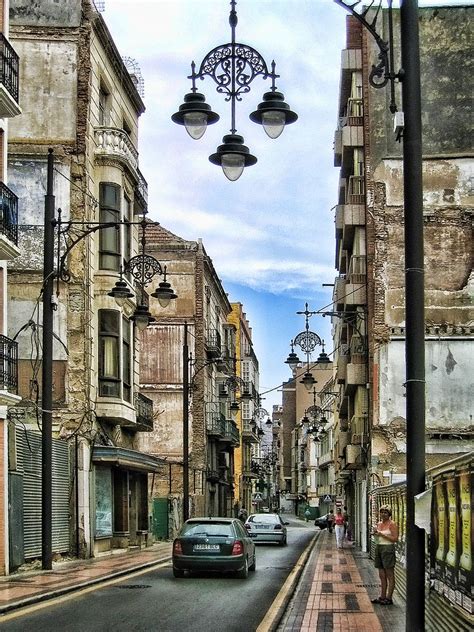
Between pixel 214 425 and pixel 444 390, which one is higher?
pixel 444 390

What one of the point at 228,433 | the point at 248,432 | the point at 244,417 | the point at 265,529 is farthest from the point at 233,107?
the point at 244,417

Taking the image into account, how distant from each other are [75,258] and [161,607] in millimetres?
17180

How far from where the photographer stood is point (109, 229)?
34281 millimetres

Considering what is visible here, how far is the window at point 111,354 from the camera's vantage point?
33.8 meters

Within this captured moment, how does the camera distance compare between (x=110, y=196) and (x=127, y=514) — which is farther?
(x=127, y=514)

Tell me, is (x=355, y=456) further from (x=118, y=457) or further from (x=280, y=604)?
(x=280, y=604)

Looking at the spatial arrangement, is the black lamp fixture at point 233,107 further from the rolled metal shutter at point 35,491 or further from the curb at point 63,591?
the rolled metal shutter at point 35,491

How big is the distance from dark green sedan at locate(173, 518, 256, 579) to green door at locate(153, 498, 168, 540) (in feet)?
83.4

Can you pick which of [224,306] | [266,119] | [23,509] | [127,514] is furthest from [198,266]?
[266,119]

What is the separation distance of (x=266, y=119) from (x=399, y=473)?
2582cm

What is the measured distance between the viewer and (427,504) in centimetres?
994

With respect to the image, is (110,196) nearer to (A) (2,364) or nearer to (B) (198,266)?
(A) (2,364)

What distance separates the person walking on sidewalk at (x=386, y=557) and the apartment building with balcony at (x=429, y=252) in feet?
57.6

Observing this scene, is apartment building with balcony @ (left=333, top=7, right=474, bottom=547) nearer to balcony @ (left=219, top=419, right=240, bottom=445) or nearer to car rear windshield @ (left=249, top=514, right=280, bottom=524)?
car rear windshield @ (left=249, top=514, right=280, bottom=524)
